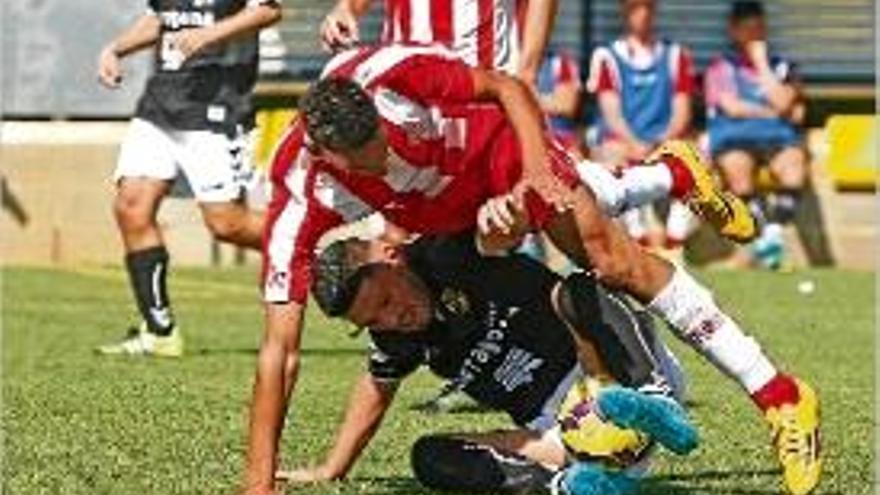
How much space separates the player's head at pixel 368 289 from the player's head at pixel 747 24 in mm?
12523

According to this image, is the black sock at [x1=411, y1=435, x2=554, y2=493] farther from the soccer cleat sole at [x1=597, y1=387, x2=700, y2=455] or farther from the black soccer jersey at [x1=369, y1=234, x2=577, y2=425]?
the soccer cleat sole at [x1=597, y1=387, x2=700, y2=455]

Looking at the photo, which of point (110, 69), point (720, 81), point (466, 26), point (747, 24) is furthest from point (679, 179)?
point (720, 81)

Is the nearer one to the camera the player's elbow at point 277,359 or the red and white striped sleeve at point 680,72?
the player's elbow at point 277,359

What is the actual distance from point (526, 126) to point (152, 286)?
534 centimetres

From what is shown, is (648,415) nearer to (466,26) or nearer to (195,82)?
(466,26)

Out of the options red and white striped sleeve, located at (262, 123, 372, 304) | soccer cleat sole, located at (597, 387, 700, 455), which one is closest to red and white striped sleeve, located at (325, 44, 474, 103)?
red and white striped sleeve, located at (262, 123, 372, 304)

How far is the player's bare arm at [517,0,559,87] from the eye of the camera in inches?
359

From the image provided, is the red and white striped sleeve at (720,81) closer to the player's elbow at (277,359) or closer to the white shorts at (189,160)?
the white shorts at (189,160)

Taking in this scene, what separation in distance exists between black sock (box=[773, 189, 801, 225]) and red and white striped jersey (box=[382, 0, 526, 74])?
10.5 metres

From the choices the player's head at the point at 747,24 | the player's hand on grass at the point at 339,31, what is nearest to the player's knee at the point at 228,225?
the player's hand on grass at the point at 339,31

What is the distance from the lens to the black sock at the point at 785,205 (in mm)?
19891

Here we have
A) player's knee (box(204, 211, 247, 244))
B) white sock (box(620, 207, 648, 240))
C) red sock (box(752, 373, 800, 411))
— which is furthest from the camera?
white sock (box(620, 207, 648, 240))

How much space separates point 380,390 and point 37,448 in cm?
131

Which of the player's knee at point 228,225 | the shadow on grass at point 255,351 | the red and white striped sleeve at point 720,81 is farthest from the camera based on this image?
the red and white striped sleeve at point 720,81
